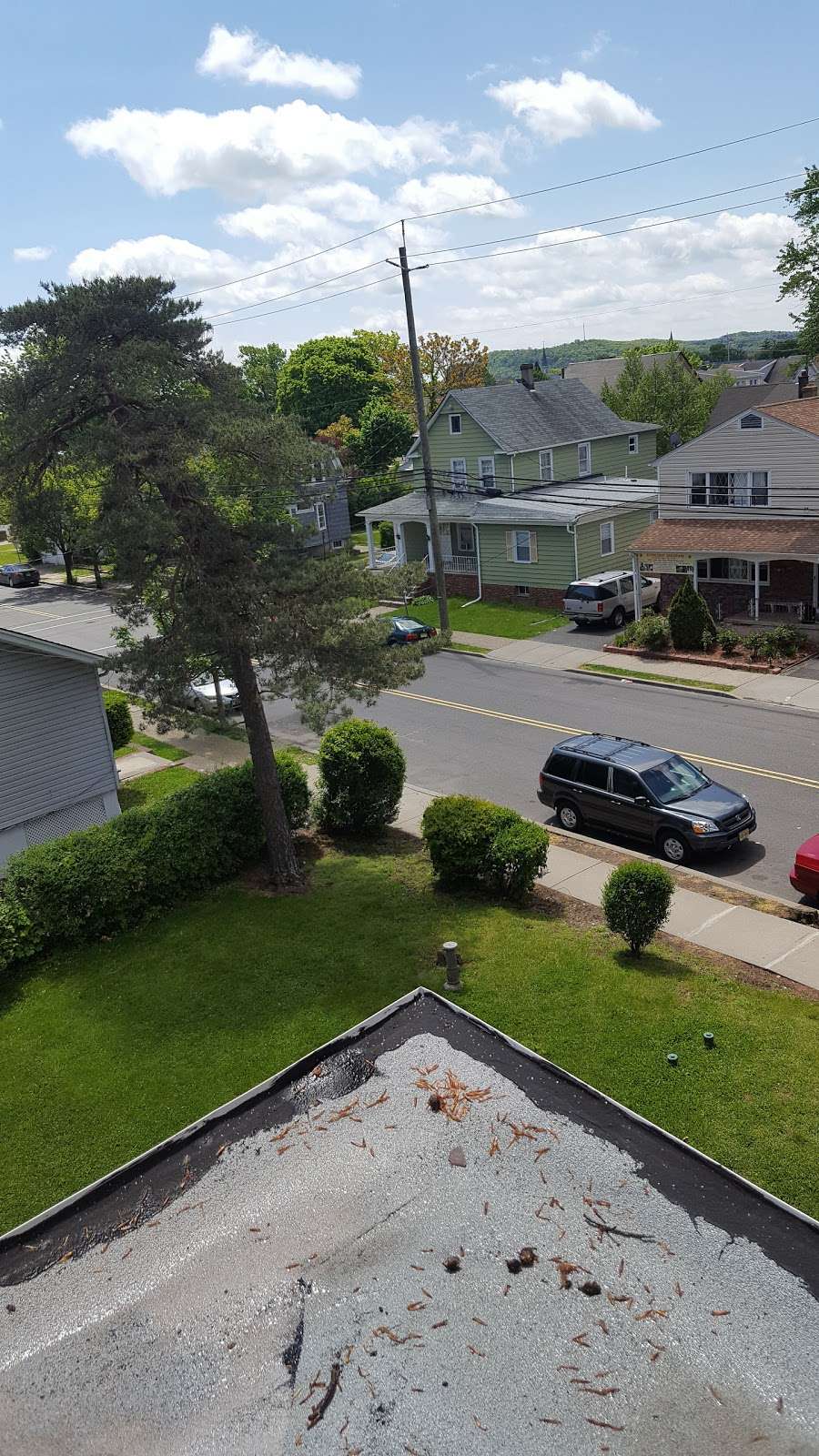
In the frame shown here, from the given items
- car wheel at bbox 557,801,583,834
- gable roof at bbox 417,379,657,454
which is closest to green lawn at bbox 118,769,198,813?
car wheel at bbox 557,801,583,834

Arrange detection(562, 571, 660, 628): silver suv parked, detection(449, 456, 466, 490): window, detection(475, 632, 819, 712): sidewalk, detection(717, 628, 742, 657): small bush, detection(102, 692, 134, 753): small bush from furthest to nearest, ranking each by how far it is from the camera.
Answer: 1. detection(449, 456, 466, 490): window
2. detection(562, 571, 660, 628): silver suv parked
3. detection(717, 628, 742, 657): small bush
4. detection(475, 632, 819, 712): sidewalk
5. detection(102, 692, 134, 753): small bush

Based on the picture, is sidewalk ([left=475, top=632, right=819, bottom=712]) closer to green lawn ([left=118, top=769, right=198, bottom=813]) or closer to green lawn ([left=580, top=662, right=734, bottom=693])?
green lawn ([left=580, top=662, right=734, bottom=693])

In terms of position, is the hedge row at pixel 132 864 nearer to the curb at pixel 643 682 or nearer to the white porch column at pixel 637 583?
the curb at pixel 643 682

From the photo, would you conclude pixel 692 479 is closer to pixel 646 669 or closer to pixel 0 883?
pixel 646 669

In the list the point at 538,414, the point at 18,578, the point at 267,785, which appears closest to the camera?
the point at 267,785

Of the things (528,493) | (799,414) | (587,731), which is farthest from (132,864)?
(528,493)

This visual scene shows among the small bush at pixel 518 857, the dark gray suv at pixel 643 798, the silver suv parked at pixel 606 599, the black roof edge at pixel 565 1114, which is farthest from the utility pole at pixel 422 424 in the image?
the black roof edge at pixel 565 1114

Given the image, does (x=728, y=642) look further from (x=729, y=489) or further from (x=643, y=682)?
(x=729, y=489)
